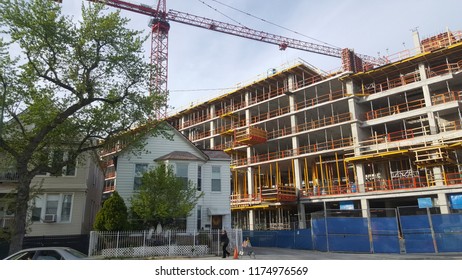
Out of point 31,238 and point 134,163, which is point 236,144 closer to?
point 134,163

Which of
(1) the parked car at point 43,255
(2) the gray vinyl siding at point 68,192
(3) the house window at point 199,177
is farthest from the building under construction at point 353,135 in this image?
(1) the parked car at point 43,255

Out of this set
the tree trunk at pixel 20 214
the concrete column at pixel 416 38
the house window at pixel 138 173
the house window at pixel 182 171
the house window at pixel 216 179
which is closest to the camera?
the tree trunk at pixel 20 214

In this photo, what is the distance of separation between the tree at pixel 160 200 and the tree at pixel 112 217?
0.93 metres

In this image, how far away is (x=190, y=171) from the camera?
26.3 meters

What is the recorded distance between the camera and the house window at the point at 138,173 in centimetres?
2536

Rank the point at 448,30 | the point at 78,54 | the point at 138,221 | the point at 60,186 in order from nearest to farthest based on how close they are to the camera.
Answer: the point at 78,54
the point at 138,221
the point at 60,186
the point at 448,30

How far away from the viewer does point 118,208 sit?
20.9 meters

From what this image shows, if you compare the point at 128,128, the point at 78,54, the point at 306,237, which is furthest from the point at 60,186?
the point at 306,237

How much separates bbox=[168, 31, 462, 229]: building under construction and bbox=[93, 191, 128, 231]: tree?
65.3ft

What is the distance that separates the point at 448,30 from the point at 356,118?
46.4ft

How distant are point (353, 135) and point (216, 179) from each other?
19.9m

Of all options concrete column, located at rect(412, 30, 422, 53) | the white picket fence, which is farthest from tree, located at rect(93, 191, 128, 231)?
concrete column, located at rect(412, 30, 422, 53)

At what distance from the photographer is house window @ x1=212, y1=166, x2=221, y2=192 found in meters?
27.8

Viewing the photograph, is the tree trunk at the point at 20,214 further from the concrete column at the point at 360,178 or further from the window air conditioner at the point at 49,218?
the concrete column at the point at 360,178
